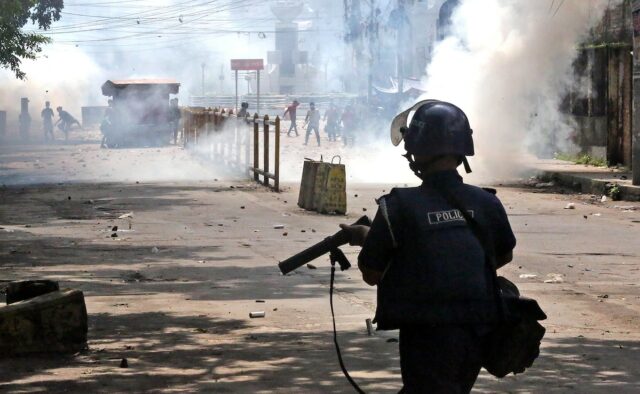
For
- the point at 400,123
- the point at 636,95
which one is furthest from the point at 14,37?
the point at 400,123

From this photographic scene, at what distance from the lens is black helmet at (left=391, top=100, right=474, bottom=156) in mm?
4035

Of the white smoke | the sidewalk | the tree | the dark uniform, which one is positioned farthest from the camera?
the tree

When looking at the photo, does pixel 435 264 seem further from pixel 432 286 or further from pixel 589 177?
pixel 589 177

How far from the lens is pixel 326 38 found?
5974 inches

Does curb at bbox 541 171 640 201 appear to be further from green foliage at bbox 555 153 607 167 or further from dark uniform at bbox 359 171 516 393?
dark uniform at bbox 359 171 516 393

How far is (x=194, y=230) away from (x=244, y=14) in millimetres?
149975

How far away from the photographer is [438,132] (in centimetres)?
404

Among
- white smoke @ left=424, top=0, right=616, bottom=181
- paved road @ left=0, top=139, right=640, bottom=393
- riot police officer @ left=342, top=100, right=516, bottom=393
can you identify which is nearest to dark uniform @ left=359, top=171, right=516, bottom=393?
riot police officer @ left=342, top=100, right=516, bottom=393

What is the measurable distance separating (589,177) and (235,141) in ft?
25.1

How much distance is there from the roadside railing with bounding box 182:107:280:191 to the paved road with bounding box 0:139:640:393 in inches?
120

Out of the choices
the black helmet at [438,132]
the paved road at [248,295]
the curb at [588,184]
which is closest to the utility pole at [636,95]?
the curb at [588,184]

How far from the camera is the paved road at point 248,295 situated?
695cm

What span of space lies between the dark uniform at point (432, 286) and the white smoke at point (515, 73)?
70.7 ft

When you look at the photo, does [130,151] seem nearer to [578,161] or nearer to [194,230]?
[578,161]
